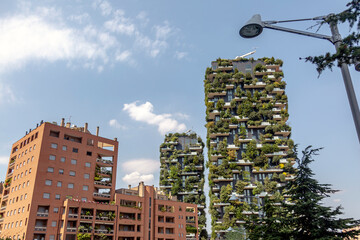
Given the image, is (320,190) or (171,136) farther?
(171,136)

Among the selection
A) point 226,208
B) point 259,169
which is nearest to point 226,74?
point 259,169

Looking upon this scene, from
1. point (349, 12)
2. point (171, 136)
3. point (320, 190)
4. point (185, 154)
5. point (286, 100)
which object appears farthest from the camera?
point (171, 136)

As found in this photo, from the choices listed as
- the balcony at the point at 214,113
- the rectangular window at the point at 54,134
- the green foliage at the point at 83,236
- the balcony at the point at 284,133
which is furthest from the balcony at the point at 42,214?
the balcony at the point at 284,133

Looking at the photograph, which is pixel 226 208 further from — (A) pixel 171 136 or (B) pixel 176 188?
(A) pixel 171 136

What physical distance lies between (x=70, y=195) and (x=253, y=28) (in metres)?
55.4

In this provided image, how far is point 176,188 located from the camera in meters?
99.8

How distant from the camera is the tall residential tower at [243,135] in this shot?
7675cm

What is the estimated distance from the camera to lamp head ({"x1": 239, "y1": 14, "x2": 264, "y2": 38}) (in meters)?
10.5

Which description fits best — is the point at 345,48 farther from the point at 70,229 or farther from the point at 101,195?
the point at 101,195

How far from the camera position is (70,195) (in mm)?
58031

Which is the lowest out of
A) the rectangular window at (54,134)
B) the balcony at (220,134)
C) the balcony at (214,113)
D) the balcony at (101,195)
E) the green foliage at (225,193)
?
the balcony at (101,195)

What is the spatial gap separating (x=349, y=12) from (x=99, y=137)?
61974mm

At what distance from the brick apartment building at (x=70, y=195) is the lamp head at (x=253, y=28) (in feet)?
170

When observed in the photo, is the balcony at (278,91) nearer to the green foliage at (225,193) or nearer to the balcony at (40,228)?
the green foliage at (225,193)
